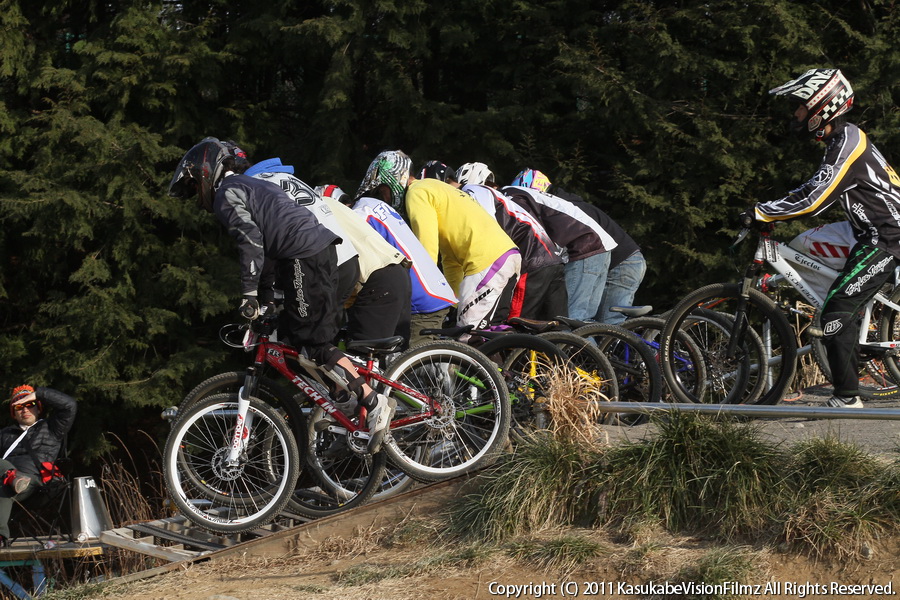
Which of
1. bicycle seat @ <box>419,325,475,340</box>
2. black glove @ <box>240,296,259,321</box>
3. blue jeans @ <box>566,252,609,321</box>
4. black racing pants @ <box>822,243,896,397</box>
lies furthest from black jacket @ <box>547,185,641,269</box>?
black glove @ <box>240,296,259,321</box>

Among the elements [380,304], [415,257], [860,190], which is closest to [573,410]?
[380,304]

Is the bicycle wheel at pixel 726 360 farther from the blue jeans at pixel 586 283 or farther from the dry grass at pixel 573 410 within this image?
the blue jeans at pixel 586 283

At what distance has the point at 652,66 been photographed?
11672 millimetres

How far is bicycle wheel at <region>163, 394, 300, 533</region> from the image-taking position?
233 inches

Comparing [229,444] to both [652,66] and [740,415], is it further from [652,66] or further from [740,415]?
[652,66]

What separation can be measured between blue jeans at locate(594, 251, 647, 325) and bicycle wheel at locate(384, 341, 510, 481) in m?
3.31

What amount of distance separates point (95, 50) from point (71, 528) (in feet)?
22.7

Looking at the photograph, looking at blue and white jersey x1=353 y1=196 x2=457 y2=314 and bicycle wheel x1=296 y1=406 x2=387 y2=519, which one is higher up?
blue and white jersey x1=353 y1=196 x2=457 y2=314

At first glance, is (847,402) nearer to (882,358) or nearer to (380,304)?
(882,358)

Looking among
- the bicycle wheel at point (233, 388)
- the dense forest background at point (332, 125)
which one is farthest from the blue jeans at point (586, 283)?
the dense forest background at point (332, 125)

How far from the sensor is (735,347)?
6883 mm

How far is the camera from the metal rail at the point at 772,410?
5223mm

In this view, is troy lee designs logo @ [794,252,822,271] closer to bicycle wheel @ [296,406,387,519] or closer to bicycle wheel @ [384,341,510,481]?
bicycle wheel @ [384,341,510,481]

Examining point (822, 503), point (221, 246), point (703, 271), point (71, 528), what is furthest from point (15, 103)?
point (822, 503)
